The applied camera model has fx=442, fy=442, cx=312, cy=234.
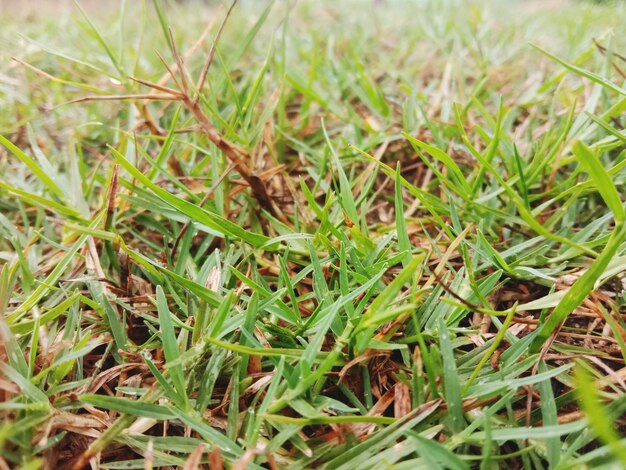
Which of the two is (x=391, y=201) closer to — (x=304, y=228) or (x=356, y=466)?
(x=304, y=228)

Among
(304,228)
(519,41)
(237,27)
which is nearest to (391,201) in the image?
(304,228)

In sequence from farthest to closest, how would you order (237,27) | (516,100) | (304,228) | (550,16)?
(550,16) → (237,27) → (516,100) → (304,228)

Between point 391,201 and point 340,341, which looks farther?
point 391,201

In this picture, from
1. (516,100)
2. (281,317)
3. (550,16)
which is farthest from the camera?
(550,16)

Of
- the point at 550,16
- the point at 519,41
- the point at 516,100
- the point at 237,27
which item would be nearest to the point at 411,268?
the point at 516,100

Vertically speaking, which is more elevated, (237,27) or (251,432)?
(237,27)

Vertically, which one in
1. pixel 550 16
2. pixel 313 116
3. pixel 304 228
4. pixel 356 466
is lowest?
pixel 356 466

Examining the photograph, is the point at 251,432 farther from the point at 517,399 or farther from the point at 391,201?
the point at 391,201
